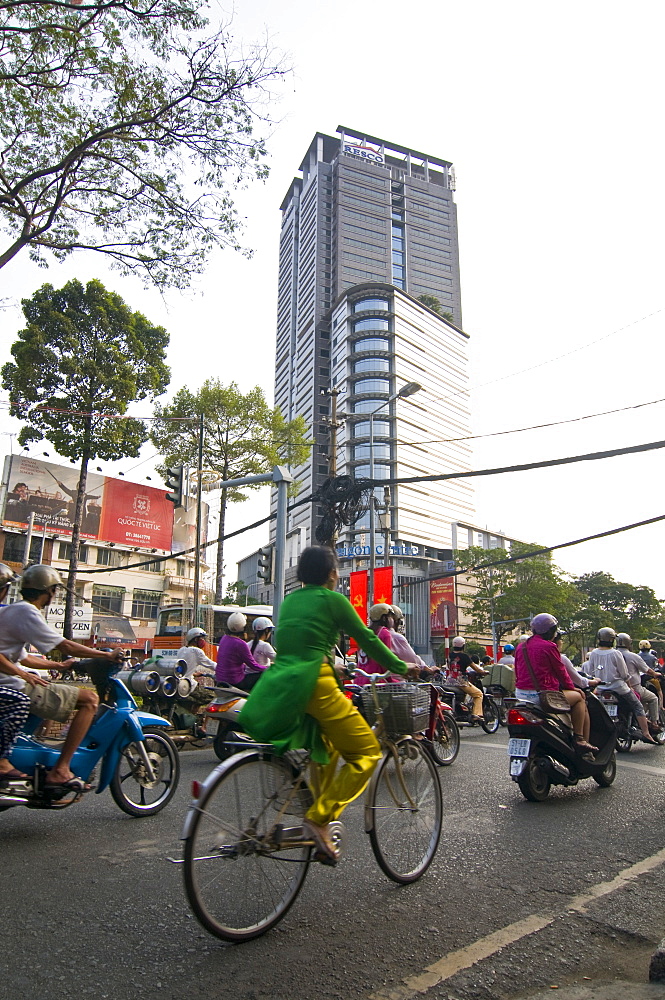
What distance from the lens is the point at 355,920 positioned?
301 centimetres

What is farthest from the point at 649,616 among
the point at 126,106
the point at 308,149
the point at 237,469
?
the point at 308,149

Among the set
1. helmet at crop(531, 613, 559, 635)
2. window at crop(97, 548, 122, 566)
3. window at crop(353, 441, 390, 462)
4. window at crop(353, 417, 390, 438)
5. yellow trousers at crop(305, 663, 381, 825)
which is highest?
window at crop(353, 417, 390, 438)

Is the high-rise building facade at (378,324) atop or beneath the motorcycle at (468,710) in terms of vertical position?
atop

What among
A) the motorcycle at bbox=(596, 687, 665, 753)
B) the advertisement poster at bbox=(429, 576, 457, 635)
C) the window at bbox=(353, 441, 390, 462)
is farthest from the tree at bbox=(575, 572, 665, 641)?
the motorcycle at bbox=(596, 687, 665, 753)

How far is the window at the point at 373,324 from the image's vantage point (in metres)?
77.1

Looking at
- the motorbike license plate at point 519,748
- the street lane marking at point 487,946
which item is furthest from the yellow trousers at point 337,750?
the motorbike license plate at point 519,748

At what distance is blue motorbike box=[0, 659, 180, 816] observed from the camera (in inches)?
165

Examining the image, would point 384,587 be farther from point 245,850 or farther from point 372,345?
point 372,345

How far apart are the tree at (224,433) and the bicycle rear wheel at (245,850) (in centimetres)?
2393

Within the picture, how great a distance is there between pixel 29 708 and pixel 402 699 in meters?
2.38

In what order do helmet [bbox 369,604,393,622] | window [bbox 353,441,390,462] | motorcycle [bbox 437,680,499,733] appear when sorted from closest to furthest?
helmet [bbox 369,604,393,622], motorcycle [bbox 437,680,499,733], window [bbox 353,441,390,462]

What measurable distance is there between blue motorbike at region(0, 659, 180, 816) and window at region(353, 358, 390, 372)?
236 ft

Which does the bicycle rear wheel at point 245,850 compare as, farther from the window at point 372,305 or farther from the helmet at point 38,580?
the window at point 372,305

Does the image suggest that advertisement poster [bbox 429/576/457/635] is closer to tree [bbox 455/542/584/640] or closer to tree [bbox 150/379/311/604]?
tree [bbox 455/542/584/640]
